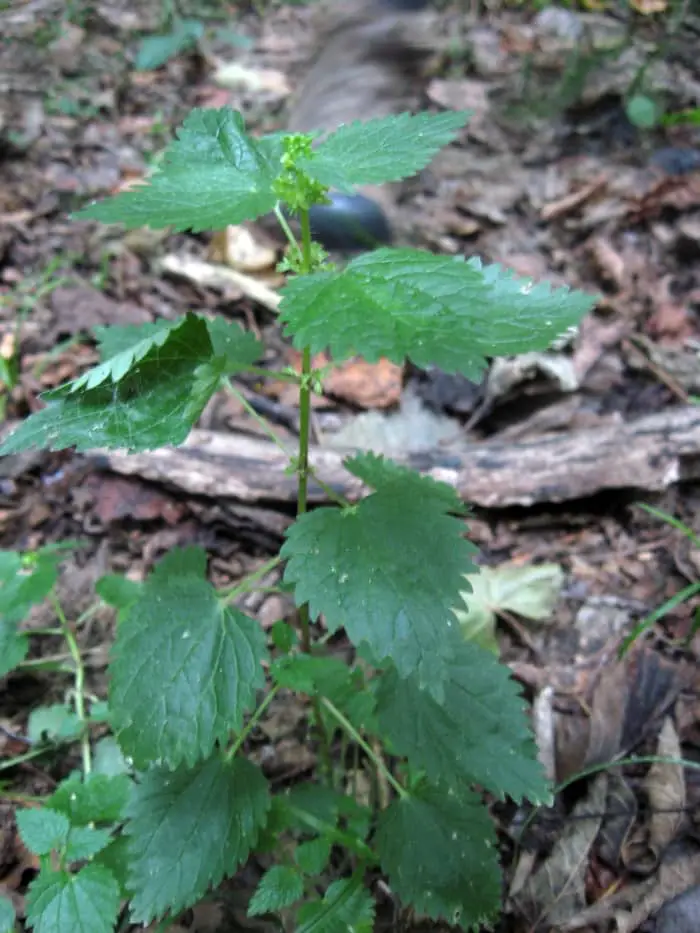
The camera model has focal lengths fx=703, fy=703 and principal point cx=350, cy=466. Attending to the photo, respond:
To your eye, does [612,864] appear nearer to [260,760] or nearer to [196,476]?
[260,760]

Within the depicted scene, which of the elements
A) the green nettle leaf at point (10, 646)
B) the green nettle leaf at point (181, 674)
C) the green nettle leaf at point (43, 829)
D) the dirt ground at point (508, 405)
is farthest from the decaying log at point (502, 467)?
the green nettle leaf at point (43, 829)

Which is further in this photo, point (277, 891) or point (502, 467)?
point (502, 467)

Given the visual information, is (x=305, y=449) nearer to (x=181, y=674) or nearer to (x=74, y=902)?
(x=181, y=674)

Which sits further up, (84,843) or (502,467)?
(84,843)

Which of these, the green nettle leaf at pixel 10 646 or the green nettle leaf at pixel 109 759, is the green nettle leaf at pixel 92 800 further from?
the green nettle leaf at pixel 10 646

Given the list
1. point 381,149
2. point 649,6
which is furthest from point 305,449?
point 649,6

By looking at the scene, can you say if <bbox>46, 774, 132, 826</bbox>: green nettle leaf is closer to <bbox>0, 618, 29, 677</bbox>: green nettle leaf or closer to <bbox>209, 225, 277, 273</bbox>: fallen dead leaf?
<bbox>0, 618, 29, 677</bbox>: green nettle leaf
